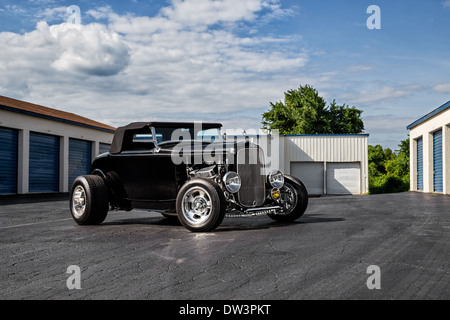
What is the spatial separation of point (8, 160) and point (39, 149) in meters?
2.72

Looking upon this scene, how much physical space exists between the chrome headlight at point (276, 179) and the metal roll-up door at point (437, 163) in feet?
62.6

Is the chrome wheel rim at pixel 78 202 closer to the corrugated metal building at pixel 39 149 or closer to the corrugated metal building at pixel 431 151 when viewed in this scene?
the corrugated metal building at pixel 39 149

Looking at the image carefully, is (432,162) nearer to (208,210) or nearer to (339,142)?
(339,142)

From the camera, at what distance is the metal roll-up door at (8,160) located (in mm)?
20781

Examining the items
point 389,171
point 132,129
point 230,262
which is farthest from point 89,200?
point 389,171

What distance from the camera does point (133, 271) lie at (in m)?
4.05

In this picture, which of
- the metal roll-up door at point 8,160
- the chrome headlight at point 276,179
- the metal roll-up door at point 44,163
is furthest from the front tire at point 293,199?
the metal roll-up door at point 44,163

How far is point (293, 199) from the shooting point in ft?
25.8

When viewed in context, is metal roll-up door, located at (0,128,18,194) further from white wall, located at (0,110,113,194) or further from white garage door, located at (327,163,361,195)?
white garage door, located at (327,163,361,195)

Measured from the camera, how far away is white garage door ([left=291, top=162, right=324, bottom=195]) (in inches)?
1258

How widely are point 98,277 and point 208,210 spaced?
9.56 feet

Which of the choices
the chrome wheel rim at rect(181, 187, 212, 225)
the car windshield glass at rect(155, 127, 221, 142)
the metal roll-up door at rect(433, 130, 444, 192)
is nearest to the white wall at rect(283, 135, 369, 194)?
the metal roll-up door at rect(433, 130, 444, 192)

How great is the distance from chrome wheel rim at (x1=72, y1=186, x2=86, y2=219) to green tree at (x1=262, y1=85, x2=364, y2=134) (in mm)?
38542

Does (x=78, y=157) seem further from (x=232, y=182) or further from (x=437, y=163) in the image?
(x=232, y=182)
